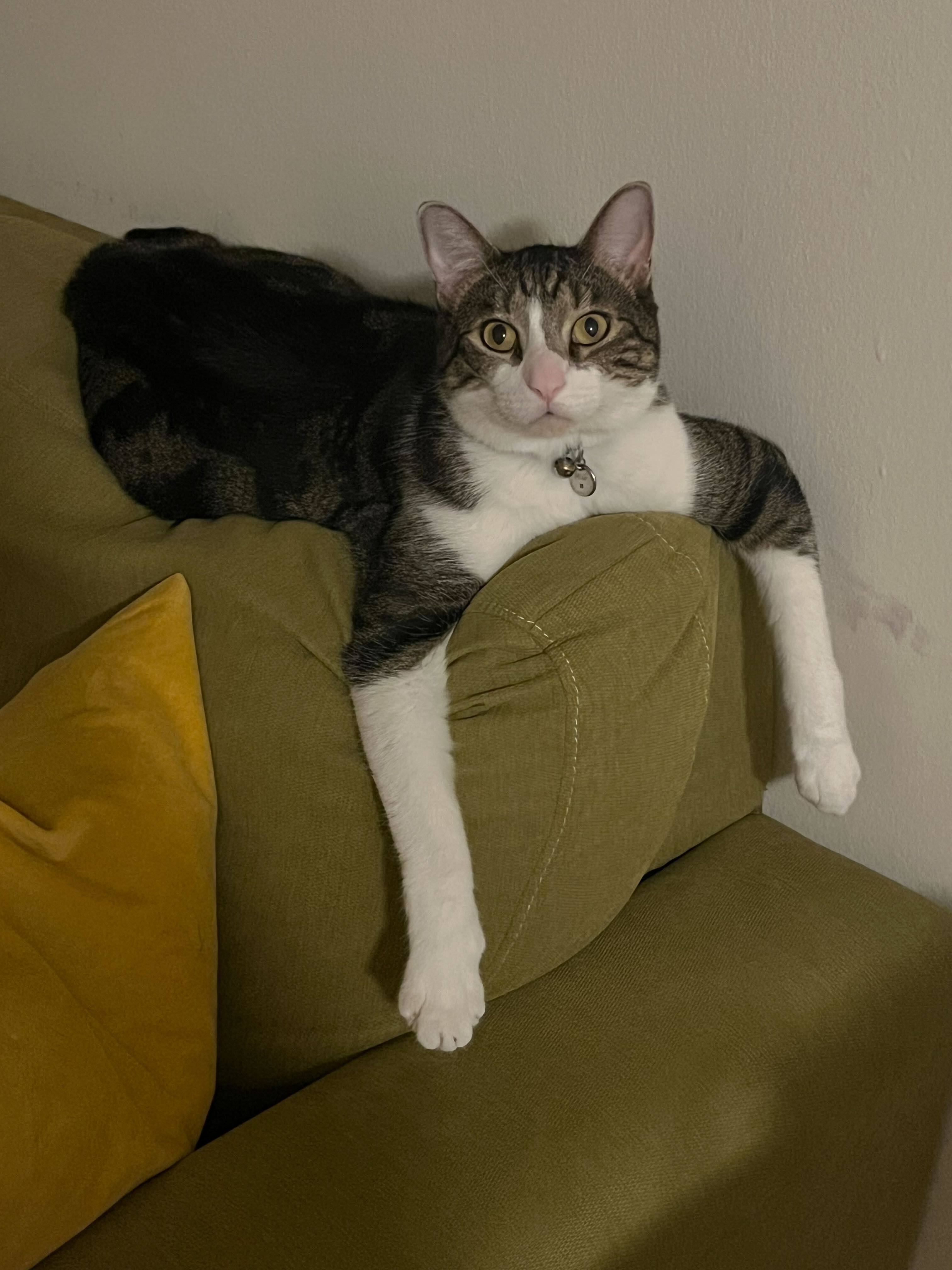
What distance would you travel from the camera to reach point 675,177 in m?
1.04

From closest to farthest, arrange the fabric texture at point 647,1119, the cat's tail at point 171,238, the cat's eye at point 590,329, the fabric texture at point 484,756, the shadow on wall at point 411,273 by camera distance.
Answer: the fabric texture at point 647,1119, the fabric texture at point 484,756, the cat's eye at point 590,329, the shadow on wall at point 411,273, the cat's tail at point 171,238

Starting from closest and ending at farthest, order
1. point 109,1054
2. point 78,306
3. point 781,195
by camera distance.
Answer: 1. point 109,1054
2. point 781,195
3. point 78,306

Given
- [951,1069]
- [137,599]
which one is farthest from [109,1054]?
[951,1069]

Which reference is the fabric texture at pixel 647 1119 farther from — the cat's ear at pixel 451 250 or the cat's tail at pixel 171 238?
the cat's tail at pixel 171 238

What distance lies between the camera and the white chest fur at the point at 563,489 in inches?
39.7

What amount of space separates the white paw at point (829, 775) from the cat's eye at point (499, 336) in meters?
0.47

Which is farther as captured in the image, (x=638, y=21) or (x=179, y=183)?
(x=179, y=183)

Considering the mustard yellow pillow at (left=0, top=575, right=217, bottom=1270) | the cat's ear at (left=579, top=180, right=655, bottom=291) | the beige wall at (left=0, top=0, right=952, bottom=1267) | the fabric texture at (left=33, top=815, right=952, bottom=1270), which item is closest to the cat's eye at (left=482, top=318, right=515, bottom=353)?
the cat's ear at (left=579, top=180, right=655, bottom=291)

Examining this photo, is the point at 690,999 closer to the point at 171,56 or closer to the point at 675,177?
the point at 675,177

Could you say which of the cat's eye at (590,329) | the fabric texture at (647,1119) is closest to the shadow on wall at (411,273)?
the cat's eye at (590,329)

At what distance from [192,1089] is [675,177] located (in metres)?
0.95

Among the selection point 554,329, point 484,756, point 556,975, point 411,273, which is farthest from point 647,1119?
point 411,273

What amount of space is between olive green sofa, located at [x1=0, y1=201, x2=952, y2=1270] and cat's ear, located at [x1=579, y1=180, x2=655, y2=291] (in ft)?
0.81

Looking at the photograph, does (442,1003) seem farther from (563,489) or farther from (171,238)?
(171,238)
